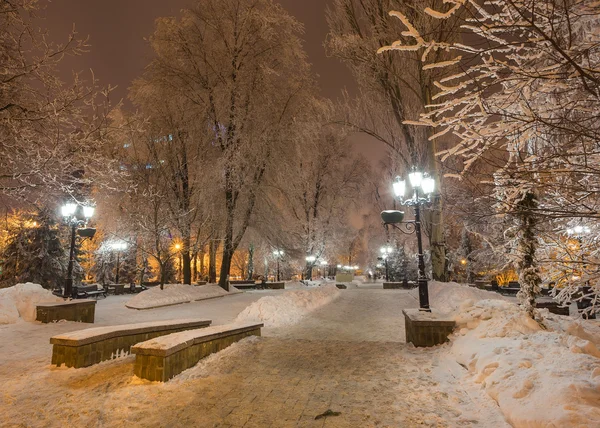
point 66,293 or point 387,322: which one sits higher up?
point 66,293

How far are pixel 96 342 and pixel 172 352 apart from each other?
69.5 inches

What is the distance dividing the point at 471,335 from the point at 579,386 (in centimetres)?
271

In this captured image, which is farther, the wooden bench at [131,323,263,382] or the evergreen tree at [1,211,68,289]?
the evergreen tree at [1,211,68,289]

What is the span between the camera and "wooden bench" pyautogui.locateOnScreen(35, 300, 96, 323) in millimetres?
9328

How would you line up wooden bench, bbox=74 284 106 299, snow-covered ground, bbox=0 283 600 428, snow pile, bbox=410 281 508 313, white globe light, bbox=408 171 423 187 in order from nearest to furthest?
snow-covered ground, bbox=0 283 600 428, white globe light, bbox=408 171 423 187, snow pile, bbox=410 281 508 313, wooden bench, bbox=74 284 106 299

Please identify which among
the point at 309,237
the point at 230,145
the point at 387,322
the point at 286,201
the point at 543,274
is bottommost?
the point at 387,322

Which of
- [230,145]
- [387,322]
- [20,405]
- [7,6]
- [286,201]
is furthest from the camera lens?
[286,201]

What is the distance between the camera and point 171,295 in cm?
1636

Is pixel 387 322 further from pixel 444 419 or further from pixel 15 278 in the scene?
pixel 15 278

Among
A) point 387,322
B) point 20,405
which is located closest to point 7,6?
point 20,405

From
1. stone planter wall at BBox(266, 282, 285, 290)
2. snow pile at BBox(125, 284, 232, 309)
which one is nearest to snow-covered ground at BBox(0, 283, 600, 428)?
snow pile at BBox(125, 284, 232, 309)

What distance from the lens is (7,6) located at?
634 cm

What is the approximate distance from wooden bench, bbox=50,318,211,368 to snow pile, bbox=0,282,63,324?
16.5 ft

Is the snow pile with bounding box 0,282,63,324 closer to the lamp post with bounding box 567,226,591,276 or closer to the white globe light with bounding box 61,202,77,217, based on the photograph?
the white globe light with bounding box 61,202,77,217
